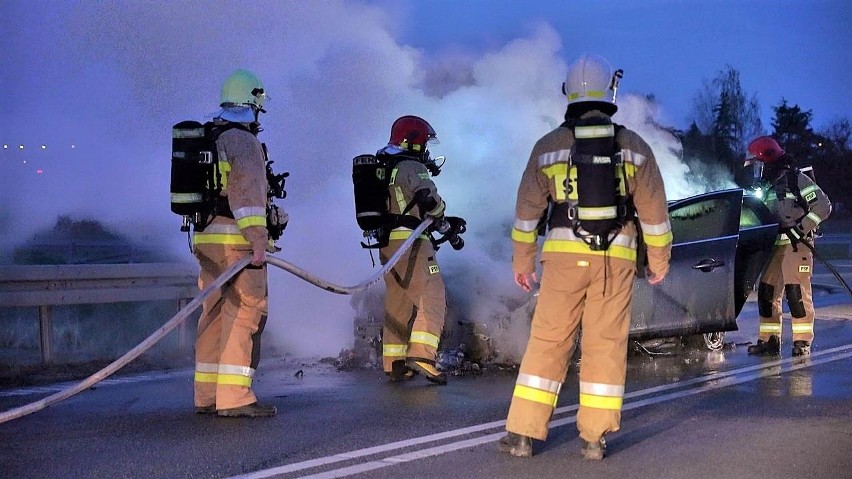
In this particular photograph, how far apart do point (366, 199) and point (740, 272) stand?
11.7ft

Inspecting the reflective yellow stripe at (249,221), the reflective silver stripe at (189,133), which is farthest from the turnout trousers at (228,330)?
the reflective silver stripe at (189,133)

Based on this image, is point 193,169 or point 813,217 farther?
point 813,217

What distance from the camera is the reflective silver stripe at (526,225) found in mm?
5566

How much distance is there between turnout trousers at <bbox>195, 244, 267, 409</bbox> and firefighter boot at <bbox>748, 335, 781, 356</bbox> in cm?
514

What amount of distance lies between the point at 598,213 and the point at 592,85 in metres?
0.69

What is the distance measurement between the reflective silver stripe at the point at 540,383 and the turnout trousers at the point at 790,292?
518 cm

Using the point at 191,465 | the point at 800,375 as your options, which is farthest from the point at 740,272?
the point at 191,465

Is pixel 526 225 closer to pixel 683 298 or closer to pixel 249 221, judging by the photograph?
pixel 249 221

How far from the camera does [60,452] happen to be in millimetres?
5656

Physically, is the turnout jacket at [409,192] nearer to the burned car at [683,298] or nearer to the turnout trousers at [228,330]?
the burned car at [683,298]

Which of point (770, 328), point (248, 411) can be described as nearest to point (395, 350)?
point (248, 411)

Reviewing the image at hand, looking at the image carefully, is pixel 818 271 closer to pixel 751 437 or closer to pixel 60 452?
pixel 751 437

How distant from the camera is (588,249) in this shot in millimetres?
5398

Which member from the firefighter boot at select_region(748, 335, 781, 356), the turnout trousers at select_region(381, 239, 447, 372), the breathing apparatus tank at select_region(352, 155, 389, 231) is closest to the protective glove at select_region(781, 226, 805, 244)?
the firefighter boot at select_region(748, 335, 781, 356)
